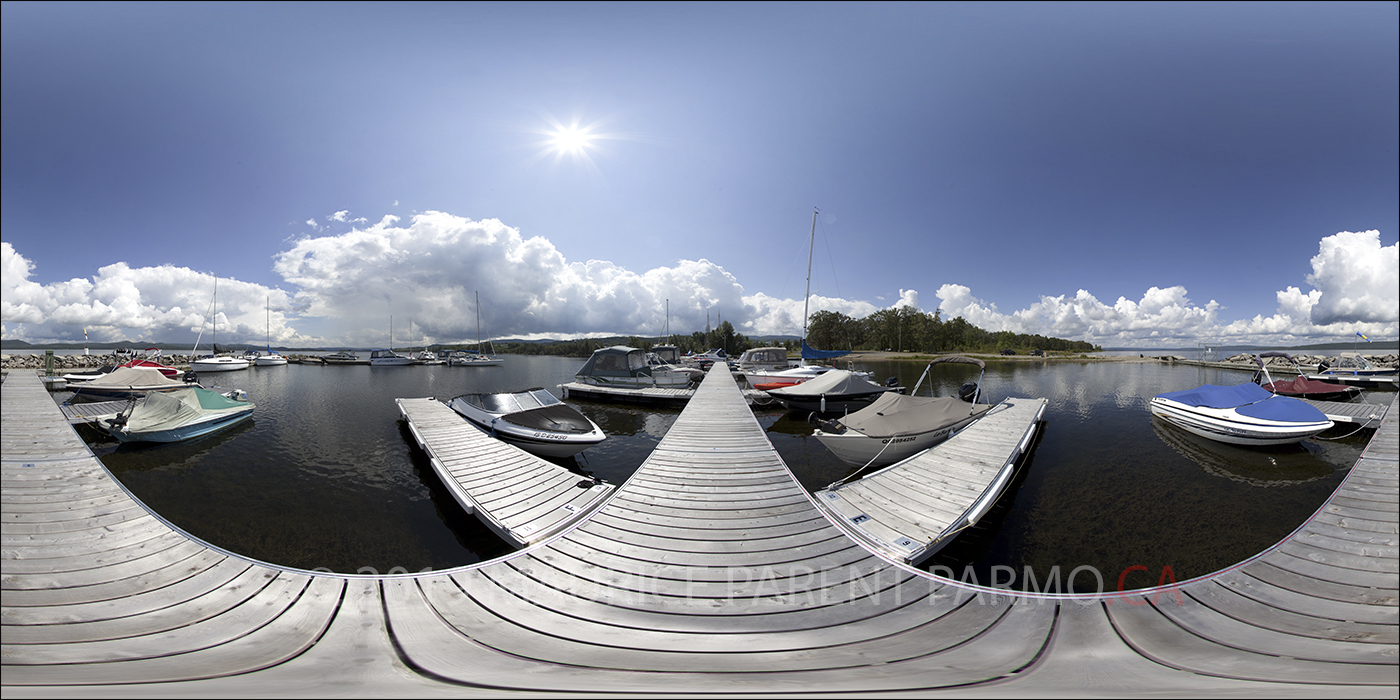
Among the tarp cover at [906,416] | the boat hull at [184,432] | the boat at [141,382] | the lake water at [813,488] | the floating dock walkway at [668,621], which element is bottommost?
the lake water at [813,488]

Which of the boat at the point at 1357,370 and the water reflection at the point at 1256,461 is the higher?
the boat at the point at 1357,370

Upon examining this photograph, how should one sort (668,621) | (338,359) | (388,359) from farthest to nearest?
(338,359)
(388,359)
(668,621)

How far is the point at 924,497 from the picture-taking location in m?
5.24

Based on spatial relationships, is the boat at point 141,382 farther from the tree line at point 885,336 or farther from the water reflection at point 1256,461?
the tree line at point 885,336

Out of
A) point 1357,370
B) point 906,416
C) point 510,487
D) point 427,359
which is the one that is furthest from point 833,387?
point 427,359

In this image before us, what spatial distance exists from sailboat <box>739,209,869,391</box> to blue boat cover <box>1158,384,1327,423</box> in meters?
9.42

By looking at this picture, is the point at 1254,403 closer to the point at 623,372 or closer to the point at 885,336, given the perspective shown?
the point at 623,372

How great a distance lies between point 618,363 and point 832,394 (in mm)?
10044

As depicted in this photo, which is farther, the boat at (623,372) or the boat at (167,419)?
the boat at (623,372)

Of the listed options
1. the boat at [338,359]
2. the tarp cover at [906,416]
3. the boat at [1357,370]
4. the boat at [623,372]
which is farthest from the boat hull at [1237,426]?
the boat at [338,359]

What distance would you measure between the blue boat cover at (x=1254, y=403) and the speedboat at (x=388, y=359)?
55561 millimetres

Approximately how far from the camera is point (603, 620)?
2.59 metres

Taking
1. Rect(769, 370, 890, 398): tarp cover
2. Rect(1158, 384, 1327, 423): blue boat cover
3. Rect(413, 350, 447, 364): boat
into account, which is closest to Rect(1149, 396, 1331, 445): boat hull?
Rect(1158, 384, 1327, 423): blue boat cover

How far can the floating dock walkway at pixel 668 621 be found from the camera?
1869mm
